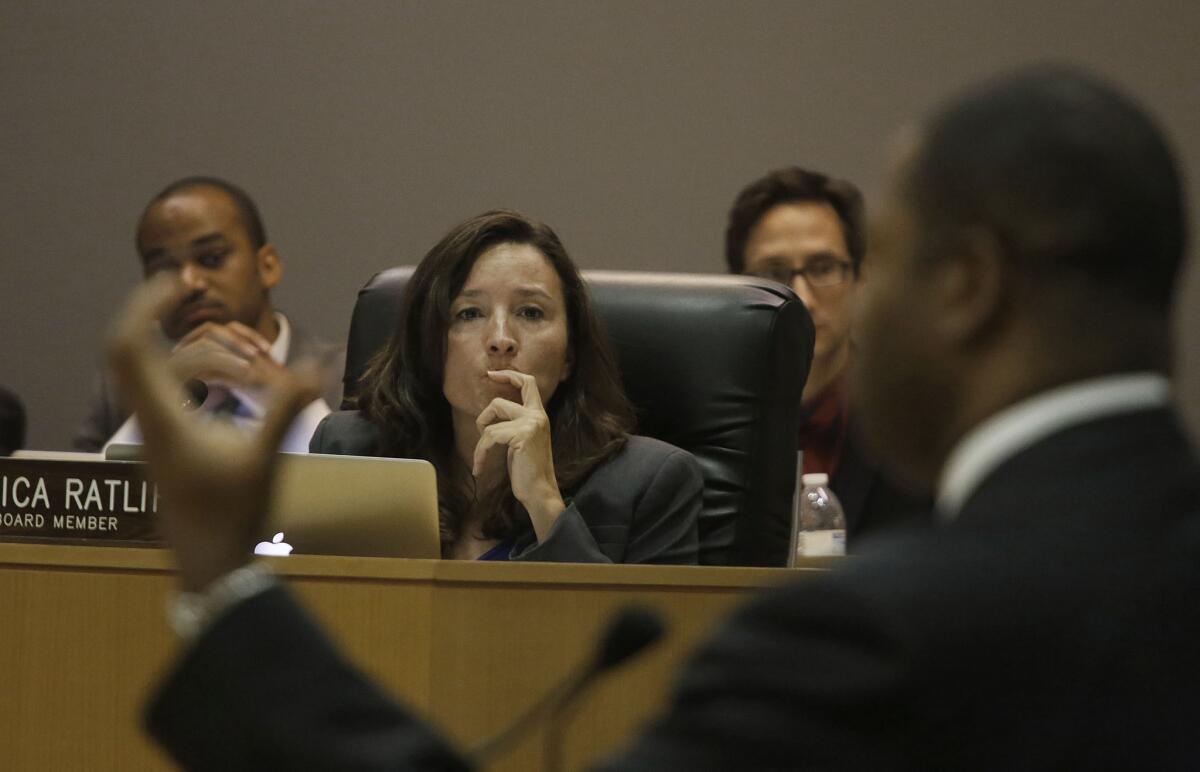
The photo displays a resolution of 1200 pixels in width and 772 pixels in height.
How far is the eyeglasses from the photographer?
3.60 m

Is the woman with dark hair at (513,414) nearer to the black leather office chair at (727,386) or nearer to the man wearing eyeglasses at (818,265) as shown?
the black leather office chair at (727,386)

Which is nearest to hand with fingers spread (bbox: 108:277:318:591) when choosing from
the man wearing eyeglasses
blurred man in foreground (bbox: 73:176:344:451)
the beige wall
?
the man wearing eyeglasses

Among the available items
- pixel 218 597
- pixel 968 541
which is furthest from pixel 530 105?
pixel 968 541

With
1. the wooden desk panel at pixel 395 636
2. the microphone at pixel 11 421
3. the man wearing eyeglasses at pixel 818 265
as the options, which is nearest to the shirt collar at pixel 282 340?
the microphone at pixel 11 421

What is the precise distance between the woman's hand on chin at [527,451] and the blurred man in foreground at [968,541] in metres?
1.49

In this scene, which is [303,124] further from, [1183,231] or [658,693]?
[1183,231]

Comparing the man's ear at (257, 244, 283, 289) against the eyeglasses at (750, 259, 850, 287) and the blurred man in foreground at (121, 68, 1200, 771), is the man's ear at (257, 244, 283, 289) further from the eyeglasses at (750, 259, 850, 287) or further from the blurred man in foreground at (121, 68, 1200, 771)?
the blurred man in foreground at (121, 68, 1200, 771)

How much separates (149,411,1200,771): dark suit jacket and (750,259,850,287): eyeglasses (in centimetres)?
281

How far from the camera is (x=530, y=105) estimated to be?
4371mm

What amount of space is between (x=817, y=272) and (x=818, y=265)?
0.05 feet

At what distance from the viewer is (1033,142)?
0.79 meters

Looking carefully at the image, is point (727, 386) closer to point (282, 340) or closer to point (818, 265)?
point (818, 265)

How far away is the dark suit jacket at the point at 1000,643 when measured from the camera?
2.35 feet

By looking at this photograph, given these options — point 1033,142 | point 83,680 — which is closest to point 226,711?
point 1033,142
